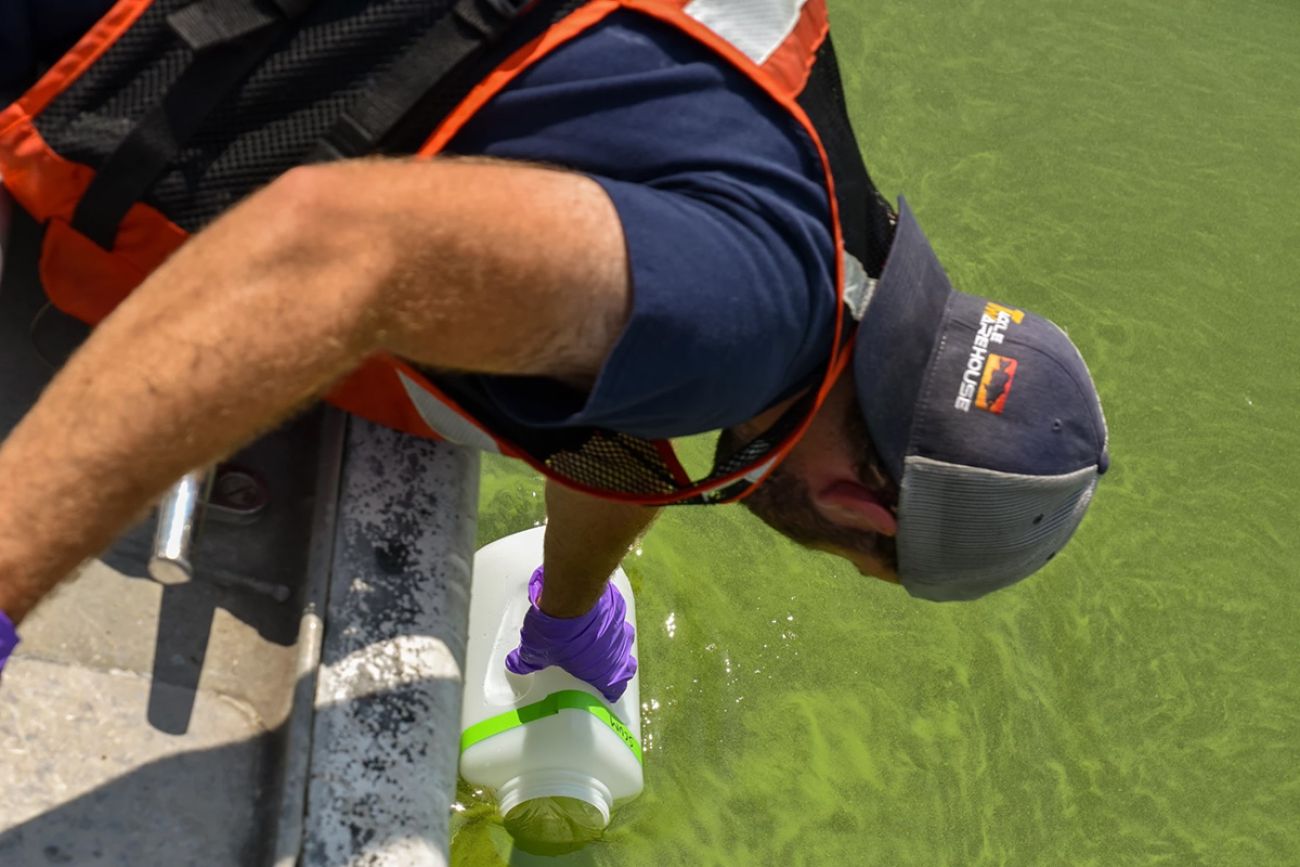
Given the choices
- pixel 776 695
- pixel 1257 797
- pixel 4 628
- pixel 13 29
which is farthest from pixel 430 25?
pixel 1257 797

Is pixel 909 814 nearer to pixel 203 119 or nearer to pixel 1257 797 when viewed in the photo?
pixel 1257 797

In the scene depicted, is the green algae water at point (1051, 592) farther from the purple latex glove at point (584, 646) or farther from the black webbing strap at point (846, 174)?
the black webbing strap at point (846, 174)

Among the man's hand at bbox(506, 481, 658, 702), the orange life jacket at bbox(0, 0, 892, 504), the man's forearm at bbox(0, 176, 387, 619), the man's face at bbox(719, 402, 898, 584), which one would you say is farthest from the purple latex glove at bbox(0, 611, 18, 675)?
the man's hand at bbox(506, 481, 658, 702)

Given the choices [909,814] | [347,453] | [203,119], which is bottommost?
[909,814]

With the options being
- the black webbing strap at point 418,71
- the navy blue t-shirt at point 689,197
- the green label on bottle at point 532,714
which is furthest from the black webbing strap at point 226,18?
the green label on bottle at point 532,714

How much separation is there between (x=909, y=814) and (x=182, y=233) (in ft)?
5.07

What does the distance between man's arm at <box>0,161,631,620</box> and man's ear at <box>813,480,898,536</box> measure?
0.52 m

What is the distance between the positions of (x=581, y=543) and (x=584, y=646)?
0.61ft

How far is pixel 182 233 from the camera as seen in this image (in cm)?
145

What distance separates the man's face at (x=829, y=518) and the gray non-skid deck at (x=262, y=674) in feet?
1.28

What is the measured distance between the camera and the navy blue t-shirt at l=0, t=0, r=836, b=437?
1231mm

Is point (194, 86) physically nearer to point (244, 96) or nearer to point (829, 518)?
point (244, 96)

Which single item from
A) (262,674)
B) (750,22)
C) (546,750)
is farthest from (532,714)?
(750,22)

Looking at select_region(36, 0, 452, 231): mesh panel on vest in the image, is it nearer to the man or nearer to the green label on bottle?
the man
